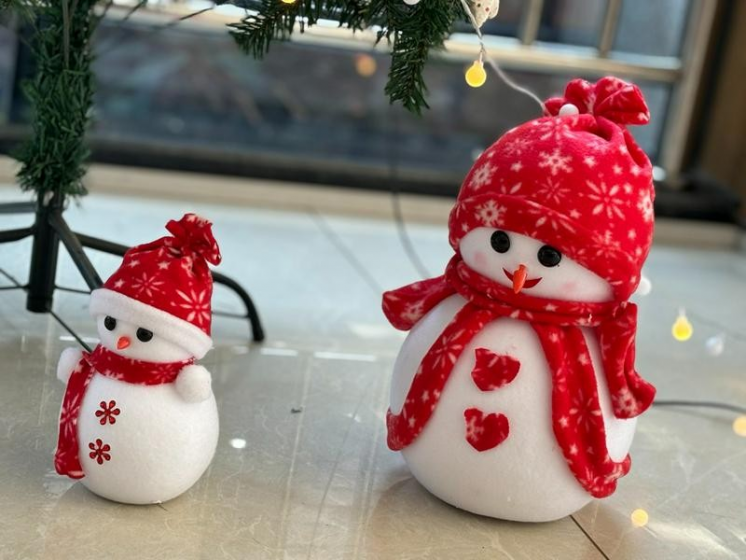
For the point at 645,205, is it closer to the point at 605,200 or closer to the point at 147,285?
the point at 605,200

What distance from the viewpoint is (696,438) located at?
4.50 ft

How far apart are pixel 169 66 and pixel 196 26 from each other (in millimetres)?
203

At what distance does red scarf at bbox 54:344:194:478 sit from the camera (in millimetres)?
972

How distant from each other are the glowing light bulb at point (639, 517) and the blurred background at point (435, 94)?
117cm

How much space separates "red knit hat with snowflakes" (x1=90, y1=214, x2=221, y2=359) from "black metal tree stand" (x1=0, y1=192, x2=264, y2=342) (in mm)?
303

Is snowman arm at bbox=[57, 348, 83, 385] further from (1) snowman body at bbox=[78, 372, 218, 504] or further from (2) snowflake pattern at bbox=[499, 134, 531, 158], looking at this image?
(2) snowflake pattern at bbox=[499, 134, 531, 158]

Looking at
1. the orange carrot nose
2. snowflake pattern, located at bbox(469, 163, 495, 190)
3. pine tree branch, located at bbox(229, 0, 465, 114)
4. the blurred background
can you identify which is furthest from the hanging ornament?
the blurred background

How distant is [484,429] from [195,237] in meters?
0.32

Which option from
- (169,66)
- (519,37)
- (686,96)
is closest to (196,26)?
(169,66)

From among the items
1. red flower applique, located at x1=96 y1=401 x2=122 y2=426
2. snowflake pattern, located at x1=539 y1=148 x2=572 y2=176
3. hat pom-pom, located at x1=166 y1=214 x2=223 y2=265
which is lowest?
red flower applique, located at x1=96 y1=401 x2=122 y2=426

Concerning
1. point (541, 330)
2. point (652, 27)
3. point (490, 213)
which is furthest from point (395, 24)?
point (652, 27)

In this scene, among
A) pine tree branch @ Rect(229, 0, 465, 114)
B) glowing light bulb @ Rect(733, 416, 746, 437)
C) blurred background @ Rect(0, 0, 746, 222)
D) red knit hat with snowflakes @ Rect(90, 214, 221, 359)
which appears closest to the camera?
red knit hat with snowflakes @ Rect(90, 214, 221, 359)

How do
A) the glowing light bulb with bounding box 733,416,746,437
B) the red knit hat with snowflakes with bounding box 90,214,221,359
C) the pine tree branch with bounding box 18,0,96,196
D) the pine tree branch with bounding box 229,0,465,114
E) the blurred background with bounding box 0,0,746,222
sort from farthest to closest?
the blurred background with bounding box 0,0,746,222
the glowing light bulb with bounding box 733,416,746,437
the pine tree branch with bounding box 18,0,96,196
the pine tree branch with bounding box 229,0,465,114
the red knit hat with snowflakes with bounding box 90,214,221,359

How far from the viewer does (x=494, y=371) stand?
3.34 feet
